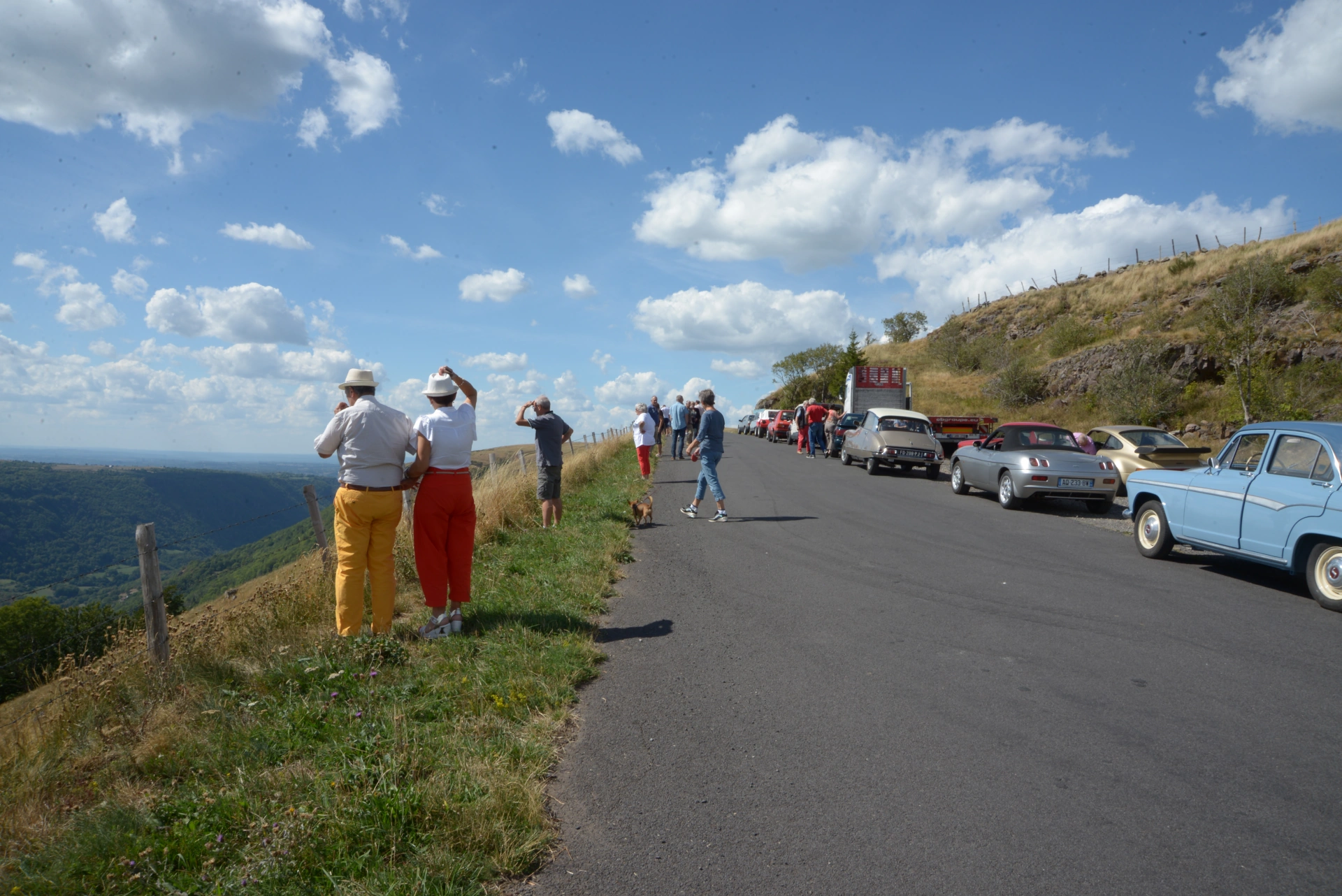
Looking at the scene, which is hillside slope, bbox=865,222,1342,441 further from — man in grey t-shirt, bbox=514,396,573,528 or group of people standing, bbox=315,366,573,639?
group of people standing, bbox=315,366,573,639

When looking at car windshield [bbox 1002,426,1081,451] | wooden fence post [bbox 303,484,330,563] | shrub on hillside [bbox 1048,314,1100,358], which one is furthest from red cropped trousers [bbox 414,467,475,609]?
shrub on hillside [bbox 1048,314,1100,358]

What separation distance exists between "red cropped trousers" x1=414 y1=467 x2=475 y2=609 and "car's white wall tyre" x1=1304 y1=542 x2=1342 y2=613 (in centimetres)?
761

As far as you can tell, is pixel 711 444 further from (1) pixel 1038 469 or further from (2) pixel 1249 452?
(2) pixel 1249 452

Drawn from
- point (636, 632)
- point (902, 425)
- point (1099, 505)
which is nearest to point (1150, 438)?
point (1099, 505)

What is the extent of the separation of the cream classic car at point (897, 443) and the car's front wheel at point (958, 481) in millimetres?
3143

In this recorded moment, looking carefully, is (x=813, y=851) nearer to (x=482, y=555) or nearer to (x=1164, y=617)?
(x=1164, y=617)

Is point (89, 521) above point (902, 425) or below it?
below

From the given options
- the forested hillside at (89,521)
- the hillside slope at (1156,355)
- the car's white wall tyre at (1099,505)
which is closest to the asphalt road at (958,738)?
the car's white wall tyre at (1099,505)

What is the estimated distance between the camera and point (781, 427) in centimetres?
4203

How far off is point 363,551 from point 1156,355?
35.7 metres

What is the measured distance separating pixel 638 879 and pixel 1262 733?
3.61 m

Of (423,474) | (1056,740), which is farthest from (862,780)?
(423,474)

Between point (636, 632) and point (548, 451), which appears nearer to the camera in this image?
point (636, 632)

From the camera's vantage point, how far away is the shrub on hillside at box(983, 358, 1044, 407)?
40594mm
